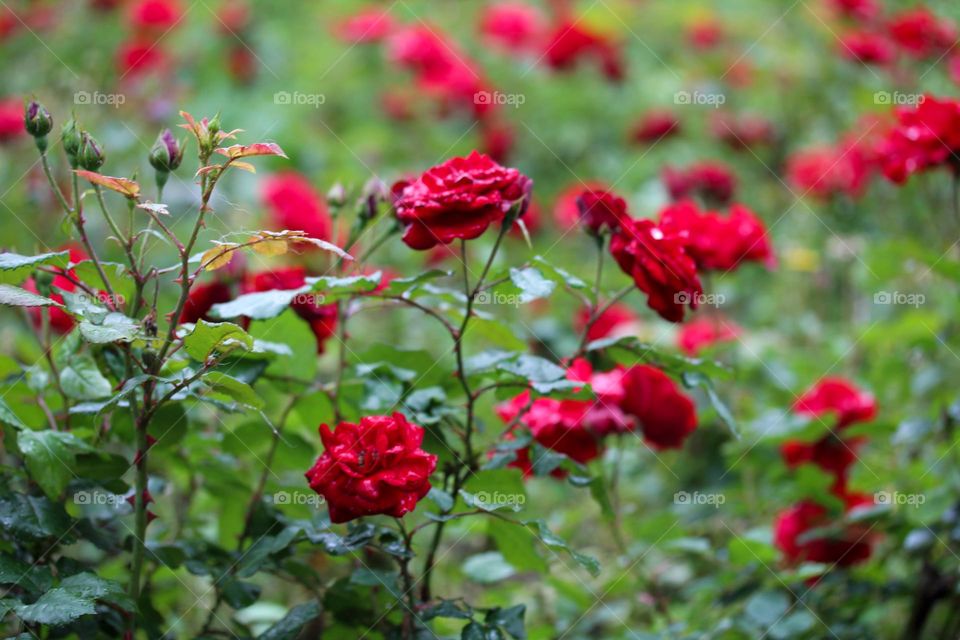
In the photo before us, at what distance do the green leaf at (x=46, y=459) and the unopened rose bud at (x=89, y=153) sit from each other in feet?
0.90

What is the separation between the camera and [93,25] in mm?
3379

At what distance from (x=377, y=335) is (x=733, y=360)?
88 cm

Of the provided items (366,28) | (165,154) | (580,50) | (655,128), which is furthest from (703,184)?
(165,154)

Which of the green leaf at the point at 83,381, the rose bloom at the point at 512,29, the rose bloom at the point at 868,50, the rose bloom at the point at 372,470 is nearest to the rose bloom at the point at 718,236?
the rose bloom at the point at 372,470

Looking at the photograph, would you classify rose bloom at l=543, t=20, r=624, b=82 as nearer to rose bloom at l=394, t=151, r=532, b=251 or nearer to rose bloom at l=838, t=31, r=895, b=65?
rose bloom at l=838, t=31, r=895, b=65

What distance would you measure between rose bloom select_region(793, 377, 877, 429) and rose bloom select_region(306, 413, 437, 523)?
83cm

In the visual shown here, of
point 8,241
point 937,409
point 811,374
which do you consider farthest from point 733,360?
point 8,241

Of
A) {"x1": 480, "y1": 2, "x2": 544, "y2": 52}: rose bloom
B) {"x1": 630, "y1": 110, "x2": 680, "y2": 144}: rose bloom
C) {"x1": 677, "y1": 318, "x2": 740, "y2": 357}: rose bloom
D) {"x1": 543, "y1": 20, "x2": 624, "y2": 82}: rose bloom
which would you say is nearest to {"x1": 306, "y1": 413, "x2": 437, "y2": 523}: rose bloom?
{"x1": 677, "y1": 318, "x2": 740, "y2": 357}: rose bloom

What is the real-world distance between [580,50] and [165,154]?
7.14ft

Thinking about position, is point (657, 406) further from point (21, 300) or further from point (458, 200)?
point (21, 300)

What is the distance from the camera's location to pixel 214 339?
89 centimetres

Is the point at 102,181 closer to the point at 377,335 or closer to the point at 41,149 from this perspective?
the point at 41,149

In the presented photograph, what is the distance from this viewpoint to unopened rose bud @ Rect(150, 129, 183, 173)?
100cm

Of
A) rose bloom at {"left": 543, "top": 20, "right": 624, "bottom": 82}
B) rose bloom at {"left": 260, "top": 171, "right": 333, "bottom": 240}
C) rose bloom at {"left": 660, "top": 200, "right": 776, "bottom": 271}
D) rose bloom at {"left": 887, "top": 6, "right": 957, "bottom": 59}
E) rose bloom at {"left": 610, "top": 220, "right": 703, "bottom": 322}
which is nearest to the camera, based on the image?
rose bloom at {"left": 610, "top": 220, "right": 703, "bottom": 322}
